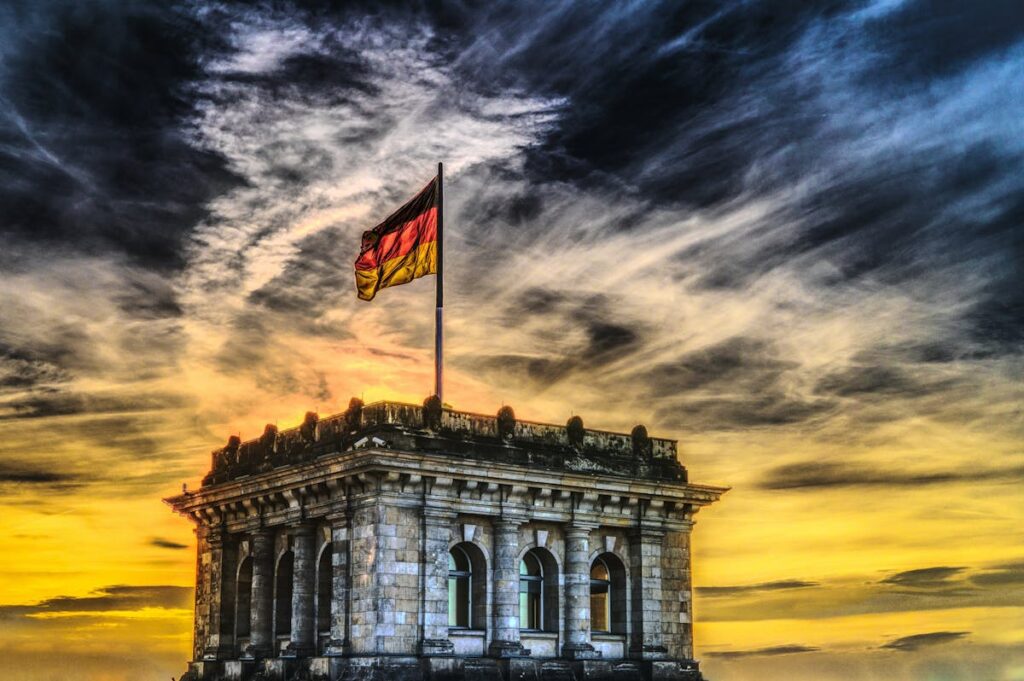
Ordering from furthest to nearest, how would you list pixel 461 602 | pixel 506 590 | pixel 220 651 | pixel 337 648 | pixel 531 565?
pixel 220 651, pixel 531 565, pixel 461 602, pixel 506 590, pixel 337 648

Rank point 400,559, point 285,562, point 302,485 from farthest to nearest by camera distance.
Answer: point 285,562, point 302,485, point 400,559

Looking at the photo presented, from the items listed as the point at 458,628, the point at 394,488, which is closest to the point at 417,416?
the point at 394,488

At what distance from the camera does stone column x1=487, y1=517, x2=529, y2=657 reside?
44438 mm

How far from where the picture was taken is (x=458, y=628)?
44.3 metres

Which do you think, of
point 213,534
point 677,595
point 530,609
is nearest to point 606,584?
point 677,595

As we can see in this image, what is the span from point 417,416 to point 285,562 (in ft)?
27.0

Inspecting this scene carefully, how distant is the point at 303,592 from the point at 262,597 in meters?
3.06

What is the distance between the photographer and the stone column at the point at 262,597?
4800 centimetres

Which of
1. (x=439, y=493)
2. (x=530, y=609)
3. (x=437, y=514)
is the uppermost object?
(x=439, y=493)

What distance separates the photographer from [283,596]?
48344mm

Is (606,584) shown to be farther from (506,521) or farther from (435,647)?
(435,647)

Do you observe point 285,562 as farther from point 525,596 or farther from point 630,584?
point 630,584

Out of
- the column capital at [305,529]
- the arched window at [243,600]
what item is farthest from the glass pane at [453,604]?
the arched window at [243,600]

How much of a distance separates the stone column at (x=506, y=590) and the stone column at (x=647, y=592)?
5168mm
